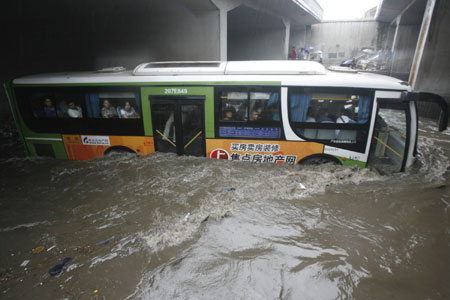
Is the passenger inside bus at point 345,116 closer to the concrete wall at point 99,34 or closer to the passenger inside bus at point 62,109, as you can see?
the passenger inside bus at point 62,109

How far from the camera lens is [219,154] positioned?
6.19m

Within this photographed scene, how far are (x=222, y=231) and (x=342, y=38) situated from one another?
109ft

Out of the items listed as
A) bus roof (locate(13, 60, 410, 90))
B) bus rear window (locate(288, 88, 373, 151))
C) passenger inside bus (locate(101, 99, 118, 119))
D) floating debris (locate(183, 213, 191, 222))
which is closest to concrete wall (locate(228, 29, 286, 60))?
bus roof (locate(13, 60, 410, 90))

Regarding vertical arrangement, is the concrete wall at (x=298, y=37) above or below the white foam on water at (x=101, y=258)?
above

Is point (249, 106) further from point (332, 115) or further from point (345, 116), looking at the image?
point (345, 116)

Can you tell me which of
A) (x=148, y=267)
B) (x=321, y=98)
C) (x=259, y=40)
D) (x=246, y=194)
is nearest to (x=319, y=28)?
(x=259, y=40)

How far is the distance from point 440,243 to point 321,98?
130 inches

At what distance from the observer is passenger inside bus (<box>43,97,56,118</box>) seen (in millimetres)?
6381

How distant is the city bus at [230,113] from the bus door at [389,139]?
22mm

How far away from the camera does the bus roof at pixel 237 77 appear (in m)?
5.33

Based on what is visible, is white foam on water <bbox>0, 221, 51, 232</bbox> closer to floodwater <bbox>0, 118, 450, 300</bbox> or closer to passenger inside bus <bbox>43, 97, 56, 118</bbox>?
floodwater <bbox>0, 118, 450, 300</bbox>

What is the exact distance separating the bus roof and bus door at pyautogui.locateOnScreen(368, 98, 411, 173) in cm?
47

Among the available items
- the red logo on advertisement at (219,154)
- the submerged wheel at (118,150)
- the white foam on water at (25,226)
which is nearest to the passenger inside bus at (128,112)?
the submerged wheel at (118,150)

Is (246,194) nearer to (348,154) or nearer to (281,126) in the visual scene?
(281,126)
